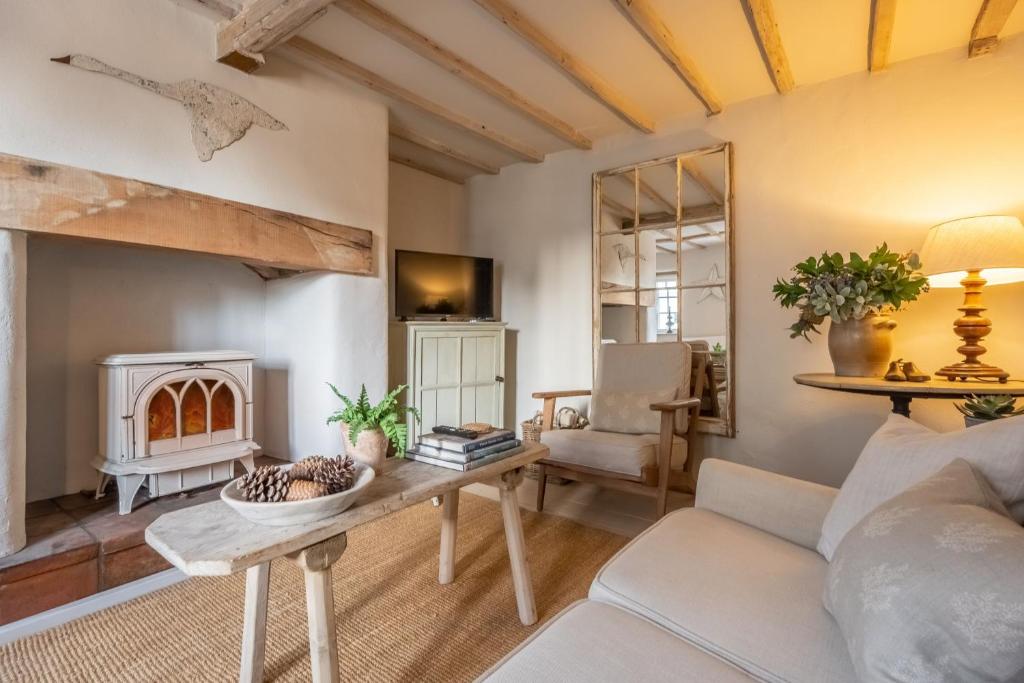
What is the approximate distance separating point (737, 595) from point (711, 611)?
3.4 inches

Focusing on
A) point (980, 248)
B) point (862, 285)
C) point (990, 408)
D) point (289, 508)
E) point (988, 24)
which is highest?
point (988, 24)

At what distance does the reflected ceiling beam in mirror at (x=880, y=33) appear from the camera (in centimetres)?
200

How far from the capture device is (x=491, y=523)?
2348 mm

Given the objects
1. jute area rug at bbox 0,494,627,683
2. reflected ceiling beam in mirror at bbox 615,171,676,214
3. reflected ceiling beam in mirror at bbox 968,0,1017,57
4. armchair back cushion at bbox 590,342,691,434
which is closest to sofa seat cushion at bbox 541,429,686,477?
armchair back cushion at bbox 590,342,691,434

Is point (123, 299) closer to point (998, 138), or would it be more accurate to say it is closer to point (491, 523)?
point (491, 523)

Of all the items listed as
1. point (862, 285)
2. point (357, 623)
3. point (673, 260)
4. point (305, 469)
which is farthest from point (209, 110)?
point (862, 285)

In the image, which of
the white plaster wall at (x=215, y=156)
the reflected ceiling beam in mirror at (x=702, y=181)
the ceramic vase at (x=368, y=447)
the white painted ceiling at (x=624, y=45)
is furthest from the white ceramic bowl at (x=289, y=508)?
the reflected ceiling beam in mirror at (x=702, y=181)

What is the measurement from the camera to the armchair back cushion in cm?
259

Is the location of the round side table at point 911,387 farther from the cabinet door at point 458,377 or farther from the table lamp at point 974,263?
the cabinet door at point 458,377

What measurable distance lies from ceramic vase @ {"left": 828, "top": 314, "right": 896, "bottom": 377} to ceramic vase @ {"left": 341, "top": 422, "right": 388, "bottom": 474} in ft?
6.71

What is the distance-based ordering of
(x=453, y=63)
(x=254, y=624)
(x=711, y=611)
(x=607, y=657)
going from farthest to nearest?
(x=453, y=63), (x=254, y=624), (x=711, y=611), (x=607, y=657)

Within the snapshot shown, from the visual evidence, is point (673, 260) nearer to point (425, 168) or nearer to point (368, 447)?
point (425, 168)

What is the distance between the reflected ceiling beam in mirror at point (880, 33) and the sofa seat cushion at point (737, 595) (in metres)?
2.21

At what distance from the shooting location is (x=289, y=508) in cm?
99
